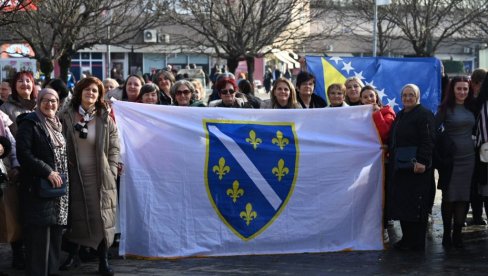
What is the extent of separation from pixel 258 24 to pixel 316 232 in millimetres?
12023

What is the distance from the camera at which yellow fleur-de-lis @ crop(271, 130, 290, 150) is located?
7.98 m

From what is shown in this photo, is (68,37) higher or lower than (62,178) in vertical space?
higher

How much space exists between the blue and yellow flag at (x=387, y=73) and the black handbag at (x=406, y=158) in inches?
145

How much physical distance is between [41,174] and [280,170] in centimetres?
249

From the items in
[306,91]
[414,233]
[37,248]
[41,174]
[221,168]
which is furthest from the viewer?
[306,91]

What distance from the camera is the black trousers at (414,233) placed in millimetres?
8164

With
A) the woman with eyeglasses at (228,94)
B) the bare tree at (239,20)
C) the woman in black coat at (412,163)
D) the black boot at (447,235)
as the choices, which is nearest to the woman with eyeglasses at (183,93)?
the woman with eyeglasses at (228,94)

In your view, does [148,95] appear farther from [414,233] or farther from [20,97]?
[414,233]

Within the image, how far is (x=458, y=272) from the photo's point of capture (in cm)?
740

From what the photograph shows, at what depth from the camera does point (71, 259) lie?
292 inches

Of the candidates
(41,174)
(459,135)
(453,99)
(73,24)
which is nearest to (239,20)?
(73,24)

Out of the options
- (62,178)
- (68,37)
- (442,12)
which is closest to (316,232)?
(62,178)

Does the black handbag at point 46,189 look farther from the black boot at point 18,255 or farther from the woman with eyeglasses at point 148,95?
the woman with eyeglasses at point 148,95

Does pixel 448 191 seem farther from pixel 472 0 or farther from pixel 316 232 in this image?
pixel 472 0
